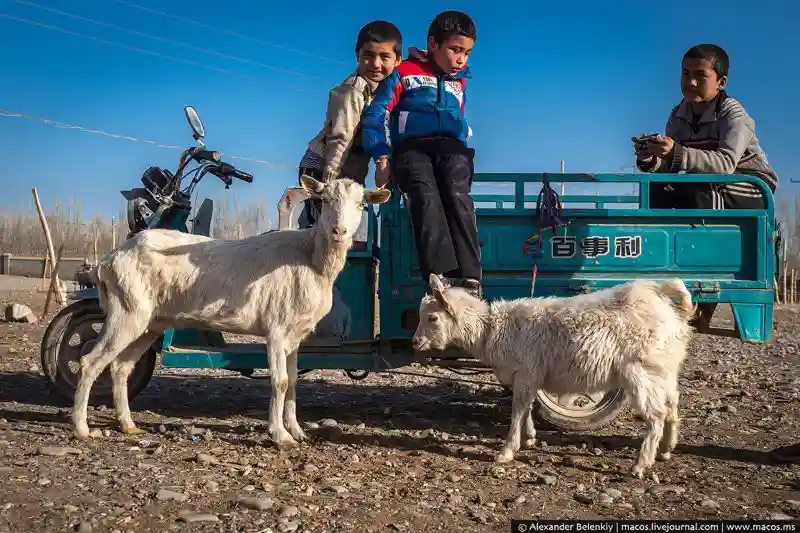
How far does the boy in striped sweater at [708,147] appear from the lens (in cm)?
678

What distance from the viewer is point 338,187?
19.5ft

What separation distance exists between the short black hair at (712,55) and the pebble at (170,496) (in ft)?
18.9

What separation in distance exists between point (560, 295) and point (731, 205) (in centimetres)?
178

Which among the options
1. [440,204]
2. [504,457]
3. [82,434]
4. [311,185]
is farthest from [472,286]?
[82,434]

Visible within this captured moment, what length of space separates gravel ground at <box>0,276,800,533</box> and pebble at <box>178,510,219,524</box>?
12mm

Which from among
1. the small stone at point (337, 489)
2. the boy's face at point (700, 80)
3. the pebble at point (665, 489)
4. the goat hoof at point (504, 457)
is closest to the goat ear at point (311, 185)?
the small stone at point (337, 489)

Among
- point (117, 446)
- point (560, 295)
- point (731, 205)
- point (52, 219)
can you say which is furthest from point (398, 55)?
point (52, 219)

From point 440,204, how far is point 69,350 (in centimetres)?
397

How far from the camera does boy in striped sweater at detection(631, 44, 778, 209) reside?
678cm

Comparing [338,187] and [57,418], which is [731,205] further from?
[57,418]

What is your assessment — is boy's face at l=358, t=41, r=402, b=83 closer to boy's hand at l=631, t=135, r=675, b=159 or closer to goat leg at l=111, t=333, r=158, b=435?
boy's hand at l=631, t=135, r=675, b=159

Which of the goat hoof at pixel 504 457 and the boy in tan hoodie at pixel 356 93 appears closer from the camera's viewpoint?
the goat hoof at pixel 504 457

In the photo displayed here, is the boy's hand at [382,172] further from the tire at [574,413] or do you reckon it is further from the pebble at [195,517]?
the pebble at [195,517]

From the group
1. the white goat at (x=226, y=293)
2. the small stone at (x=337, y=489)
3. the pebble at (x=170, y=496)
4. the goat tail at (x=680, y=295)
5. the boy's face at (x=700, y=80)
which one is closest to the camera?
the pebble at (x=170, y=496)
